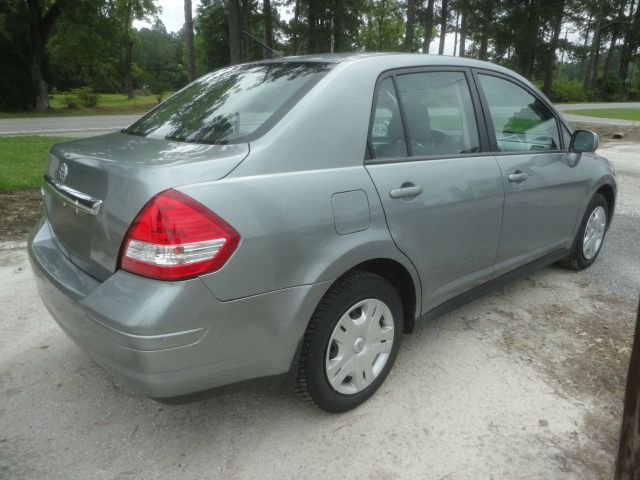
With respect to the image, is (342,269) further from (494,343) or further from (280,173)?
(494,343)

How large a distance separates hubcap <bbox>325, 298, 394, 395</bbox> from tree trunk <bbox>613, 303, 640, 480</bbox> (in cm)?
103

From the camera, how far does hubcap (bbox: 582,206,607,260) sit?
416 cm

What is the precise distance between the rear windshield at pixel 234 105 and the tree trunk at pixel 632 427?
1.64 meters

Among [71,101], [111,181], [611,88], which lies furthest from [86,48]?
[611,88]

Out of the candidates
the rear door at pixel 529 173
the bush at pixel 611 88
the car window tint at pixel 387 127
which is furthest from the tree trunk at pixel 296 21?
the car window tint at pixel 387 127

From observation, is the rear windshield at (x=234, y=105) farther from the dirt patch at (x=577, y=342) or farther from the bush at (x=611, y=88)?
the bush at (x=611, y=88)

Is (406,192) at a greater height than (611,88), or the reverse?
(611,88)

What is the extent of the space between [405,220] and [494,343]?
121cm

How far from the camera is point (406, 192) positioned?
2410 millimetres

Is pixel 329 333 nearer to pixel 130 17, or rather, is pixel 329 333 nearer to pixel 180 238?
pixel 180 238

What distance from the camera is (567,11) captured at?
37.9 meters

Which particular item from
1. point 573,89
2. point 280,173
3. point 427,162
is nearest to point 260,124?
point 280,173

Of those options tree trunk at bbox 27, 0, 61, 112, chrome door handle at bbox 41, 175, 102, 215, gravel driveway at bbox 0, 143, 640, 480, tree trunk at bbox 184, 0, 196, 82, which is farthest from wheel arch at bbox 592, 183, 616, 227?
tree trunk at bbox 27, 0, 61, 112

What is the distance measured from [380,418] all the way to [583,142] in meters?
2.53
